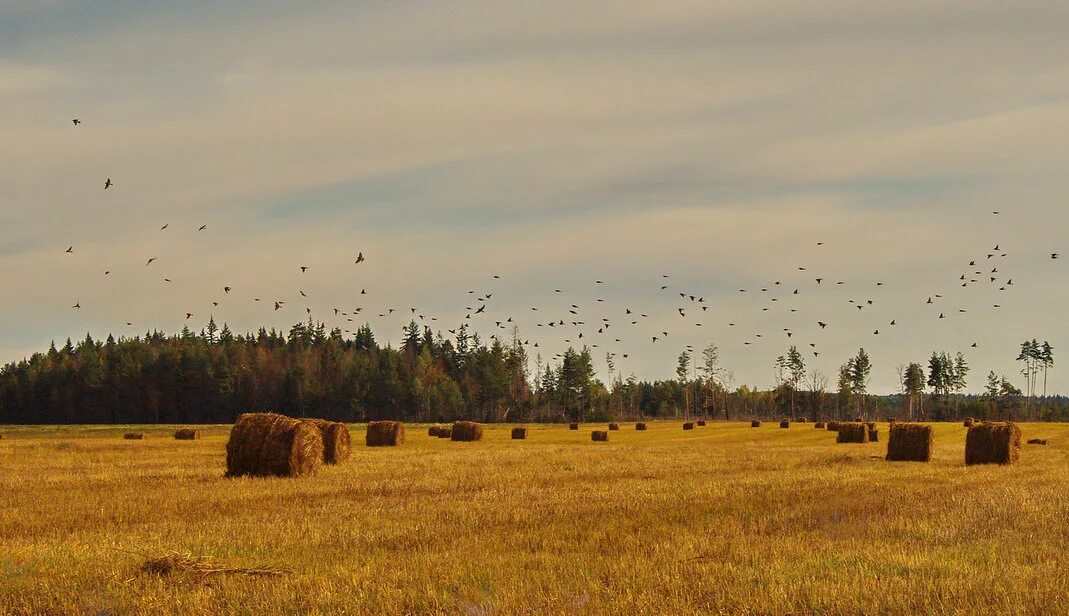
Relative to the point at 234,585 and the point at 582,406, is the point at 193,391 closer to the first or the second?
the point at 582,406

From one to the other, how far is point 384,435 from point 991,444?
2682 centimetres

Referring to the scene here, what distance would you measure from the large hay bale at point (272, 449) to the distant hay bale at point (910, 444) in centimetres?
1990

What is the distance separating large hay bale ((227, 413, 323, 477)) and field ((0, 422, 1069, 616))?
1141 mm

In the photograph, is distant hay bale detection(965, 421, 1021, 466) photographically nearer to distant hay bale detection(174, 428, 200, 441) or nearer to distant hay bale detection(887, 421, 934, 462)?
Answer: distant hay bale detection(887, 421, 934, 462)

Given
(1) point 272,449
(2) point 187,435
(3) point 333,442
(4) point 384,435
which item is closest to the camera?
(1) point 272,449

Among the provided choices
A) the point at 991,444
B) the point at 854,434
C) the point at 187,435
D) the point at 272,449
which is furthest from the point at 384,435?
the point at 991,444

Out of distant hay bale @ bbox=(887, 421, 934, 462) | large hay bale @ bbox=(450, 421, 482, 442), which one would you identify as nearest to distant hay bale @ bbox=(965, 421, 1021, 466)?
distant hay bale @ bbox=(887, 421, 934, 462)

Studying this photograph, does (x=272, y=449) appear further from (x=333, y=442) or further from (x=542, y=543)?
(x=542, y=543)

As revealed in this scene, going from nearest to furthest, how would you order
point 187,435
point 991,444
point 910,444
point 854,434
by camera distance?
point 991,444 < point 910,444 < point 854,434 < point 187,435

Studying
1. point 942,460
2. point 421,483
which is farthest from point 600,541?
point 942,460

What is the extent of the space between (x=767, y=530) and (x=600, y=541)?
269cm

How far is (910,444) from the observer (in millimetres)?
36188

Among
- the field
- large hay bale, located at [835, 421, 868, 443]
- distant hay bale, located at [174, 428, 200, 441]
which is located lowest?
distant hay bale, located at [174, 428, 200, 441]

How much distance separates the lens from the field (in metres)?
10.3
